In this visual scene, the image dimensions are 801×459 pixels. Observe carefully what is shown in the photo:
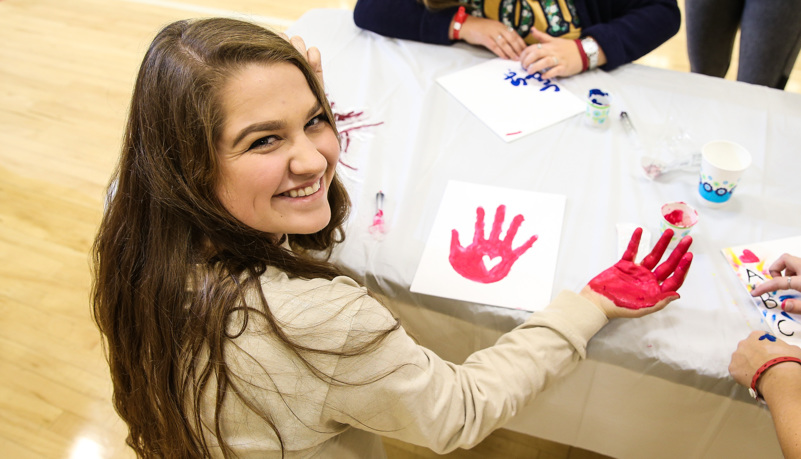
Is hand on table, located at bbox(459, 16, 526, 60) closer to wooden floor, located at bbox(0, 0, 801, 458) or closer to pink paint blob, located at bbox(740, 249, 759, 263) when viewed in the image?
pink paint blob, located at bbox(740, 249, 759, 263)

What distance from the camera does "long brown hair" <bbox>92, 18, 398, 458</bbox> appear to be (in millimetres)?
741

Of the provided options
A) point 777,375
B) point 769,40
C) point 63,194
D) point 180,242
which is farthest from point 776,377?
point 63,194

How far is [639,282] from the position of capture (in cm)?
97

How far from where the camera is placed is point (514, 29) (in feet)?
5.14

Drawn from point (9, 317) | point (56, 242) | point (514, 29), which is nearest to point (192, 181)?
point (514, 29)

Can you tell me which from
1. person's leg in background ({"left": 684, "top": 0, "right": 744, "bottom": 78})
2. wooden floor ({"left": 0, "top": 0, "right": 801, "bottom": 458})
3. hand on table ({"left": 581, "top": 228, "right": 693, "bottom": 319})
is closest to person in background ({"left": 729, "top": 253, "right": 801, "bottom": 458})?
hand on table ({"left": 581, "top": 228, "right": 693, "bottom": 319})

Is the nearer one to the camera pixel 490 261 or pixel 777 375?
pixel 777 375

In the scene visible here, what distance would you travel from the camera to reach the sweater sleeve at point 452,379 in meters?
0.75

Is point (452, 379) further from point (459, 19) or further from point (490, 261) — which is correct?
point (459, 19)

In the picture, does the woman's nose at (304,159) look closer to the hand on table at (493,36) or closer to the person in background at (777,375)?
the person in background at (777,375)

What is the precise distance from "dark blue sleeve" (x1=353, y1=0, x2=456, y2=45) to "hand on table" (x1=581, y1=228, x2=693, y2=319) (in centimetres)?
81

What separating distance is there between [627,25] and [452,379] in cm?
108

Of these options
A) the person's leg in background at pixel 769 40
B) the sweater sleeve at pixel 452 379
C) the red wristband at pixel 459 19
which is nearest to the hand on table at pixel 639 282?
the sweater sleeve at pixel 452 379

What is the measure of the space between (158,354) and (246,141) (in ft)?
1.01
